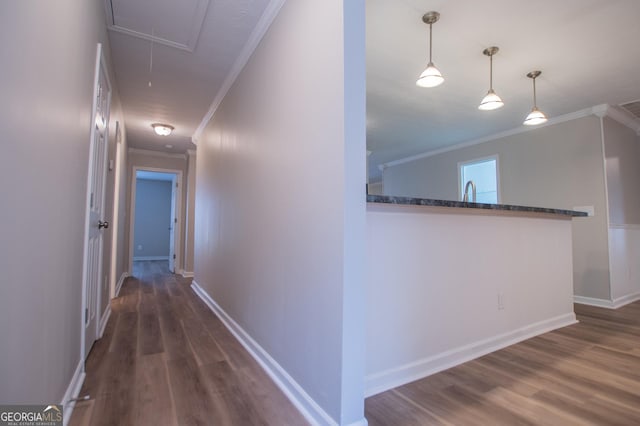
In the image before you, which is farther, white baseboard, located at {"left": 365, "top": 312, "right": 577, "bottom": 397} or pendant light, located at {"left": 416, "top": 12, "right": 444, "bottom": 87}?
pendant light, located at {"left": 416, "top": 12, "right": 444, "bottom": 87}

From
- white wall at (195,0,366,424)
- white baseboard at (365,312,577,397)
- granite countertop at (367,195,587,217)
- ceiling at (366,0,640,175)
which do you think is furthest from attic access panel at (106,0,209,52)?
white baseboard at (365,312,577,397)

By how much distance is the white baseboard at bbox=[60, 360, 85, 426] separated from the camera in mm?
1330

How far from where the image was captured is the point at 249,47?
7.79 ft

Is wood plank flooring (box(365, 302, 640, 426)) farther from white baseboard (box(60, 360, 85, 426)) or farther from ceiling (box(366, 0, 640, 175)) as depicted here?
ceiling (box(366, 0, 640, 175))

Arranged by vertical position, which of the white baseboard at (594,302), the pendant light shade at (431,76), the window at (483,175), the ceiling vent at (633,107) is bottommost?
the white baseboard at (594,302)

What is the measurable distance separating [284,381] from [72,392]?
40.9 inches

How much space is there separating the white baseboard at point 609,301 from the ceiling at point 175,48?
15.7 ft

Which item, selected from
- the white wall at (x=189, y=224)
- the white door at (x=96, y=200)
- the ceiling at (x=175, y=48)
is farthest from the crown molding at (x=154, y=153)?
the white door at (x=96, y=200)

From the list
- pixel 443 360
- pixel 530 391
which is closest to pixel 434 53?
pixel 443 360

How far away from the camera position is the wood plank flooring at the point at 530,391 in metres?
1.37

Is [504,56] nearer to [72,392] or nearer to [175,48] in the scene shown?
A: [175,48]

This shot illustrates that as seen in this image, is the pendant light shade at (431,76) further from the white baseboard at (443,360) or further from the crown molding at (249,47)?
the white baseboard at (443,360)

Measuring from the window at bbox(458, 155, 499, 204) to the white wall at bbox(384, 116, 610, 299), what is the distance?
12 centimetres

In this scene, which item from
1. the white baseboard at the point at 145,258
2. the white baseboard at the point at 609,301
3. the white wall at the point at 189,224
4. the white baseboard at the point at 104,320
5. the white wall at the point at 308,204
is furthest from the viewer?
the white baseboard at the point at 145,258
